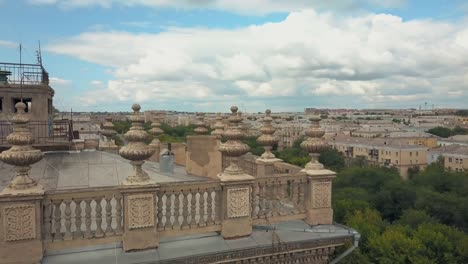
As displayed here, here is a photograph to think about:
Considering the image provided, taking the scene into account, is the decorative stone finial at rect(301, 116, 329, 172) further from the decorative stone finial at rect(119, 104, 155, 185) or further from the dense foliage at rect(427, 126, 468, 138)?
the dense foliage at rect(427, 126, 468, 138)

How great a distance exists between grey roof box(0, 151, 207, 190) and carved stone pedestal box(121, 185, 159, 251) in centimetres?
176

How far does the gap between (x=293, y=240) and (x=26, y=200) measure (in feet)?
13.8

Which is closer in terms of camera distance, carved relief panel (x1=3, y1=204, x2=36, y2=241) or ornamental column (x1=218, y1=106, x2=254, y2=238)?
carved relief panel (x1=3, y1=204, x2=36, y2=241)

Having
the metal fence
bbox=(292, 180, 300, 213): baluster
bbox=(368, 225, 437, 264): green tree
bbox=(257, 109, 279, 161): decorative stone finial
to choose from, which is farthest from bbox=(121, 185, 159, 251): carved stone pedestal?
bbox=(368, 225, 437, 264): green tree

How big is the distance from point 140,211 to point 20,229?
5.39 ft

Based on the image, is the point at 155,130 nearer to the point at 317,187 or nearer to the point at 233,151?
the point at 233,151

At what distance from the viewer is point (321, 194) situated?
24.7ft

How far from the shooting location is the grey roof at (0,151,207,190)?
24.7ft

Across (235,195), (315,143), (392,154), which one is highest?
(315,143)

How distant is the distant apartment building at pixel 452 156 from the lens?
78.8 m

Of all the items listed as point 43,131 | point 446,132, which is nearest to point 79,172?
point 43,131

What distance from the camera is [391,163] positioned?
291 ft

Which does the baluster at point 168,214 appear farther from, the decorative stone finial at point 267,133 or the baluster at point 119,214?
the decorative stone finial at point 267,133

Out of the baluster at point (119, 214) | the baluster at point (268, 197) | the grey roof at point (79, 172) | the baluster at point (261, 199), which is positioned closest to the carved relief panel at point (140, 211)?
the baluster at point (119, 214)
